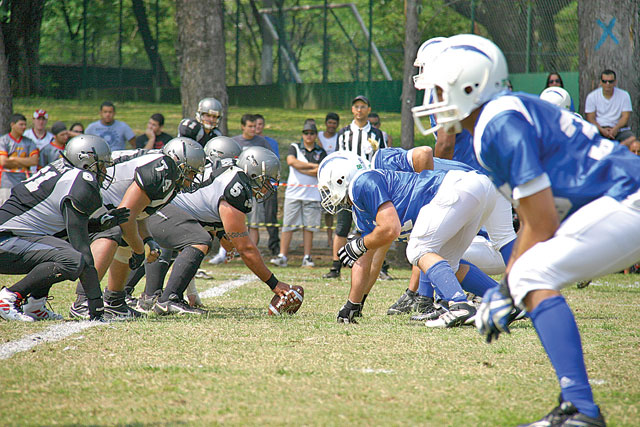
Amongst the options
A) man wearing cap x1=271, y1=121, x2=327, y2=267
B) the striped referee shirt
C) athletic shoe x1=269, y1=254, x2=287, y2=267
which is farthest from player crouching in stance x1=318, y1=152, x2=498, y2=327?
man wearing cap x1=271, y1=121, x2=327, y2=267

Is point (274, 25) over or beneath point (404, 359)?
over

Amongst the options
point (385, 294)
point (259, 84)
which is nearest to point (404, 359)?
point (385, 294)

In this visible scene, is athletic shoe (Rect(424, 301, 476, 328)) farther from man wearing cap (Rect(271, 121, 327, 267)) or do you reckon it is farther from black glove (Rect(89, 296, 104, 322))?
man wearing cap (Rect(271, 121, 327, 267))

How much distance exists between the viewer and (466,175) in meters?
6.09

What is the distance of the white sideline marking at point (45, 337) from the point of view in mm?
4828

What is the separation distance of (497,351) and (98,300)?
312cm

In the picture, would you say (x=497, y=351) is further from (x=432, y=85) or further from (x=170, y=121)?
(x=170, y=121)

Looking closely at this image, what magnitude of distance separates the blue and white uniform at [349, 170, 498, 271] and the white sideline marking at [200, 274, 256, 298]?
2558 mm

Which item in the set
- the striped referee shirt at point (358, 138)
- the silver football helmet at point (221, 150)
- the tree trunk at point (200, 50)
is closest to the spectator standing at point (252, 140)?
the tree trunk at point (200, 50)

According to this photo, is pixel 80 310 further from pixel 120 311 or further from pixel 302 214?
pixel 302 214

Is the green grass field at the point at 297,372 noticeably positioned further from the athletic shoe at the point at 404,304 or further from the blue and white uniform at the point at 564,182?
the blue and white uniform at the point at 564,182

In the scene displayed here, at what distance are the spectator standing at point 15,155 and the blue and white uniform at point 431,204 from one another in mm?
7444

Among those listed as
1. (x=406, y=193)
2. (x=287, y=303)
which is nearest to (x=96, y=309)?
(x=287, y=303)

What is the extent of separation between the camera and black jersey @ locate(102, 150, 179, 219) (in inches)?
243
